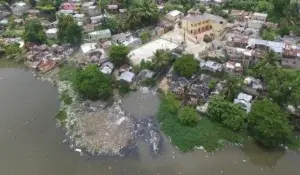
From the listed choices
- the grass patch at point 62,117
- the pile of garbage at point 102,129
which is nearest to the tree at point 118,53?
the pile of garbage at point 102,129

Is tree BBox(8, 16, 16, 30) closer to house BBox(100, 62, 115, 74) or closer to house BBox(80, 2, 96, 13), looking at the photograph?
house BBox(80, 2, 96, 13)

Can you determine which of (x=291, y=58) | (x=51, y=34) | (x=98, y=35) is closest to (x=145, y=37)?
(x=98, y=35)

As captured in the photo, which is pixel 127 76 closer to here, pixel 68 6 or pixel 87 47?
pixel 87 47

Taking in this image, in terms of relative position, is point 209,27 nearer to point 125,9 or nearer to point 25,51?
point 125,9

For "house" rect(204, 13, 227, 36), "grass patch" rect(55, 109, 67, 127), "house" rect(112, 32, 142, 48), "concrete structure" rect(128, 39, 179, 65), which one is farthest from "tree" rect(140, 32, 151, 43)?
"grass patch" rect(55, 109, 67, 127)

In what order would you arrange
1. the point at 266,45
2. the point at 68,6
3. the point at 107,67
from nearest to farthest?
the point at 266,45 < the point at 107,67 < the point at 68,6

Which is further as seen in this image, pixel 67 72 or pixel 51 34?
pixel 51 34
